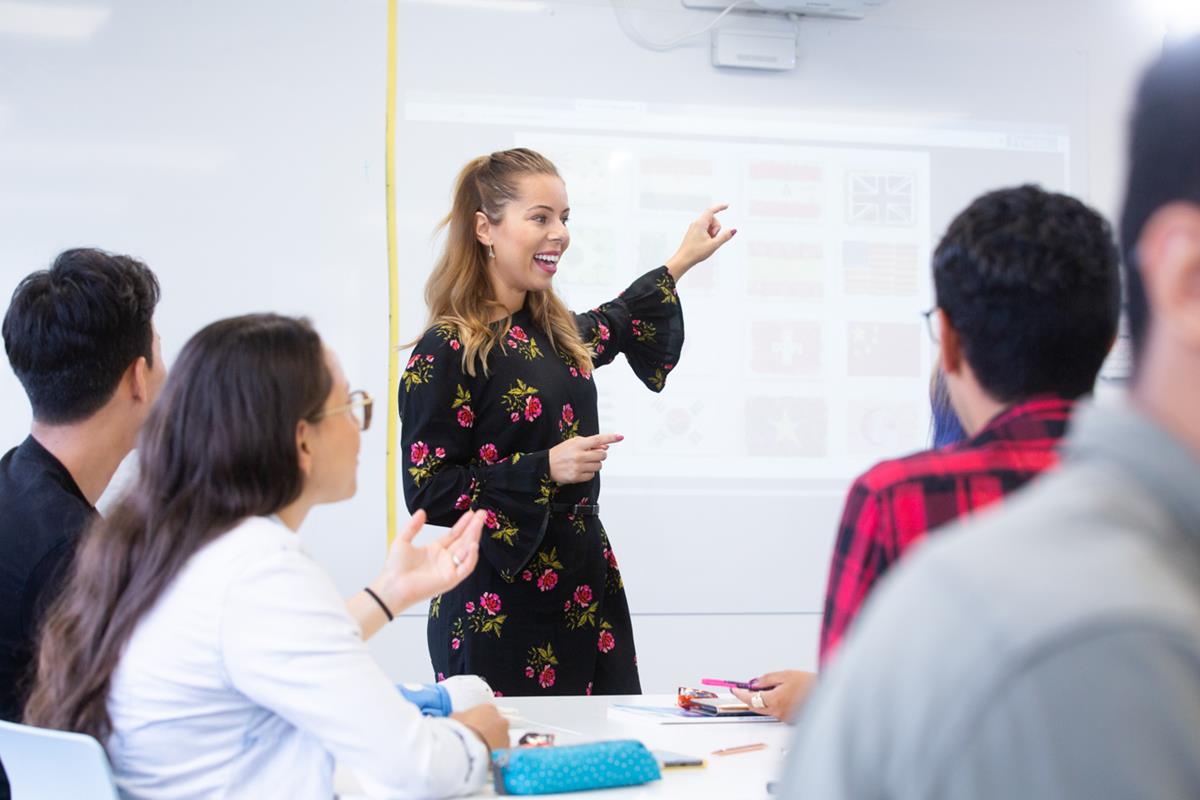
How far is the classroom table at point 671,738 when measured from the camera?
1.34 metres

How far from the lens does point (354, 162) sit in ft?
11.3

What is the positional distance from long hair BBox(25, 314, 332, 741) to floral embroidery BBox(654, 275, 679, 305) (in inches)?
55.0

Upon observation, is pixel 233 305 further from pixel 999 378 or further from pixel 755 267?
pixel 999 378

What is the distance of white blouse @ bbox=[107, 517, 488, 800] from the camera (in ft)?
4.01

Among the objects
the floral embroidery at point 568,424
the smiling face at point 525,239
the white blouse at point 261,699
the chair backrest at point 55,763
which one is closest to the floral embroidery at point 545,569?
the floral embroidery at point 568,424

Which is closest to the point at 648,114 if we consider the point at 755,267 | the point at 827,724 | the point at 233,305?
the point at 755,267

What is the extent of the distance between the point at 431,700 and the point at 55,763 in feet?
1.72

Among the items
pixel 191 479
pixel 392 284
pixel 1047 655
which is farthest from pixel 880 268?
pixel 1047 655

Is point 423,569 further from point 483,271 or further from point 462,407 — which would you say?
point 483,271

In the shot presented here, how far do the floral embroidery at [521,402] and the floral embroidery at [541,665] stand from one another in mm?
458

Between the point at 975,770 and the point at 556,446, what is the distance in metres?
1.82

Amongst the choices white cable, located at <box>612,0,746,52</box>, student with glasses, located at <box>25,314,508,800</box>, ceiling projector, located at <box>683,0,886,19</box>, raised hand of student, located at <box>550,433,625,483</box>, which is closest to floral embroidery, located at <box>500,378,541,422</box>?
raised hand of student, located at <box>550,433,625,483</box>

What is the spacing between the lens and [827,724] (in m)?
0.45

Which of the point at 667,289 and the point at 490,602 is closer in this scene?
the point at 490,602
